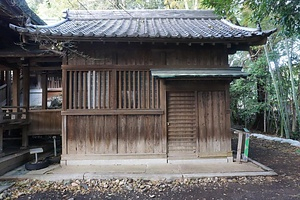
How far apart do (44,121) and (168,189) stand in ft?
15.1

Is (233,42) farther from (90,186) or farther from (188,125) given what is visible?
(90,186)

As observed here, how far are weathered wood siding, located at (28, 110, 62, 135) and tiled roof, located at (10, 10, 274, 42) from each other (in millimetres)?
2695

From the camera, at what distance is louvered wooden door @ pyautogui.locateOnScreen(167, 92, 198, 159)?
5.35m

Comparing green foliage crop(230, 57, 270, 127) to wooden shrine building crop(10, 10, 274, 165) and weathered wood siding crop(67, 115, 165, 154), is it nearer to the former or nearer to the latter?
wooden shrine building crop(10, 10, 274, 165)

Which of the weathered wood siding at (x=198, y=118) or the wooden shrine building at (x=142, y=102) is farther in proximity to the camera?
the weathered wood siding at (x=198, y=118)

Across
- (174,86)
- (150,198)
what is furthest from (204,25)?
(150,198)

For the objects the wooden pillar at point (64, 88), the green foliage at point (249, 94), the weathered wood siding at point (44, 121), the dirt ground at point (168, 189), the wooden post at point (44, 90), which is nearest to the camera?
the dirt ground at point (168, 189)

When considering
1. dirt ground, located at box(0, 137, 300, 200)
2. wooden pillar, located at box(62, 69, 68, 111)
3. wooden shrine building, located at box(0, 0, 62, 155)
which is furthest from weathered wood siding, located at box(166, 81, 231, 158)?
wooden shrine building, located at box(0, 0, 62, 155)

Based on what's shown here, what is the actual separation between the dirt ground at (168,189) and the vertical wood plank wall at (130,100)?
112 cm

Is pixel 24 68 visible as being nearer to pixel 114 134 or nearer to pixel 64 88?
pixel 64 88

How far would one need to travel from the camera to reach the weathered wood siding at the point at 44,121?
646 centimetres

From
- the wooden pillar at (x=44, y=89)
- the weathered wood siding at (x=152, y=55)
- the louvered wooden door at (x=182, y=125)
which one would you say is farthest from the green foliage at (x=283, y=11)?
the wooden pillar at (x=44, y=89)

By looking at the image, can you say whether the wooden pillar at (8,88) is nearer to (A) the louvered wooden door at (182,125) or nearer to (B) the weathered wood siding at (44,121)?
(B) the weathered wood siding at (44,121)

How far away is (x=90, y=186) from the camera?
163 inches
